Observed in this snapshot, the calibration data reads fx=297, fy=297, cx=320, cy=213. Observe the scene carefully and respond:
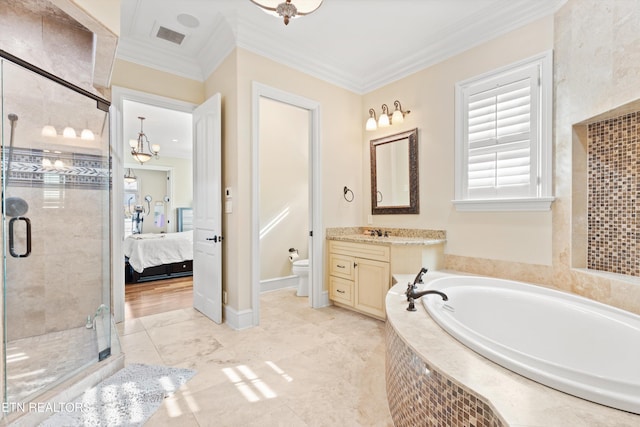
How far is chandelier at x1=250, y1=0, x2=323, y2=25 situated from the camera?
1806 millimetres

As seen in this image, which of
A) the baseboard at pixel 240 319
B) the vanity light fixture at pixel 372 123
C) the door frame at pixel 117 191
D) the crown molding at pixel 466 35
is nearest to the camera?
the crown molding at pixel 466 35

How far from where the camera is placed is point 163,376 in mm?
1957

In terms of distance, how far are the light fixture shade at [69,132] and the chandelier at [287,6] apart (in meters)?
2.01

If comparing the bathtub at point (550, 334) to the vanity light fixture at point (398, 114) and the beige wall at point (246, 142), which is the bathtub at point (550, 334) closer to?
the beige wall at point (246, 142)

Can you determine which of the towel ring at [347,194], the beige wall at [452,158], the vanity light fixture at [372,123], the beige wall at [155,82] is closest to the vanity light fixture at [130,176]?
the beige wall at [155,82]

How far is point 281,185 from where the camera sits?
446cm

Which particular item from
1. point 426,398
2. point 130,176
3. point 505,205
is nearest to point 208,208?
point 426,398

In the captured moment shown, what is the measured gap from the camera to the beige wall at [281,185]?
431 centimetres

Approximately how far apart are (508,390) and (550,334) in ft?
3.70

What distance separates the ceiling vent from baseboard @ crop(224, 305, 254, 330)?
2716 mm

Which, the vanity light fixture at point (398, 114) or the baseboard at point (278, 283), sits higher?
the vanity light fixture at point (398, 114)

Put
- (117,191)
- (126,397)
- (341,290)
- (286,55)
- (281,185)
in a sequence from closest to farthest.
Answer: (126,397), (117,191), (286,55), (341,290), (281,185)

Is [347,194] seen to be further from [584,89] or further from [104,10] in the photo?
[104,10]

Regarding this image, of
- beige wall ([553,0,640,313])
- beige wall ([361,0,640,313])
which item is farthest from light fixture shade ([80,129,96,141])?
beige wall ([553,0,640,313])
